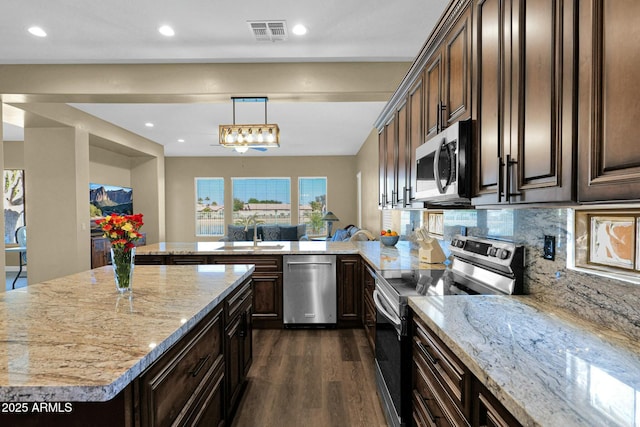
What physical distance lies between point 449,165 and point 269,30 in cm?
208

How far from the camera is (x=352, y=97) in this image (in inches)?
149

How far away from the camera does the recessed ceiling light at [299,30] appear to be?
2.81 meters

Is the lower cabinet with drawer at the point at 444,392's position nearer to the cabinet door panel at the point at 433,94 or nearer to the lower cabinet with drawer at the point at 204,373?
the lower cabinet with drawer at the point at 204,373

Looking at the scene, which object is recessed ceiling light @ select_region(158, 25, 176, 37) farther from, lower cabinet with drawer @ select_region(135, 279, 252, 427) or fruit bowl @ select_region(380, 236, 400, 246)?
fruit bowl @ select_region(380, 236, 400, 246)

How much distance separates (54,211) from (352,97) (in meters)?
4.87

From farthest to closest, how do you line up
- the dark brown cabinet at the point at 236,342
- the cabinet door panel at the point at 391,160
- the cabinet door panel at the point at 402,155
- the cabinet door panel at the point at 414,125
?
the cabinet door panel at the point at 391,160
the cabinet door panel at the point at 402,155
the cabinet door panel at the point at 414,125
the dark brown cabinet at the point at 236,342

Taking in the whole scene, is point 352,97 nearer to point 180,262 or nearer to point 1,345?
point 180,262

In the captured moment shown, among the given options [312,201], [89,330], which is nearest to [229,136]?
[89,330]

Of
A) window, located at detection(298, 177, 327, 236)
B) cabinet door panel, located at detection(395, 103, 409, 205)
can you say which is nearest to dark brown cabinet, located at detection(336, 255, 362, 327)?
cabinet door panel, located at detection(395, 103, 409, 205)

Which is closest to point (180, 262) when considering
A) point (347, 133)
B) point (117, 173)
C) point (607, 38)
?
point (607, 38)

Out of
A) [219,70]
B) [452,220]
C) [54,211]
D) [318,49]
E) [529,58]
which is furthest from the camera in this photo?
[54,211]

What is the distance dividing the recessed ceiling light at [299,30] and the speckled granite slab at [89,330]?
2.14 m

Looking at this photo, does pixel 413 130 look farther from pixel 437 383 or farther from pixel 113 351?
pixel 113 351

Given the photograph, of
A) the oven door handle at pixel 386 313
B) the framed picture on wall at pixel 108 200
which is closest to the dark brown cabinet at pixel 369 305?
the oven door handle at pixel 386 313
